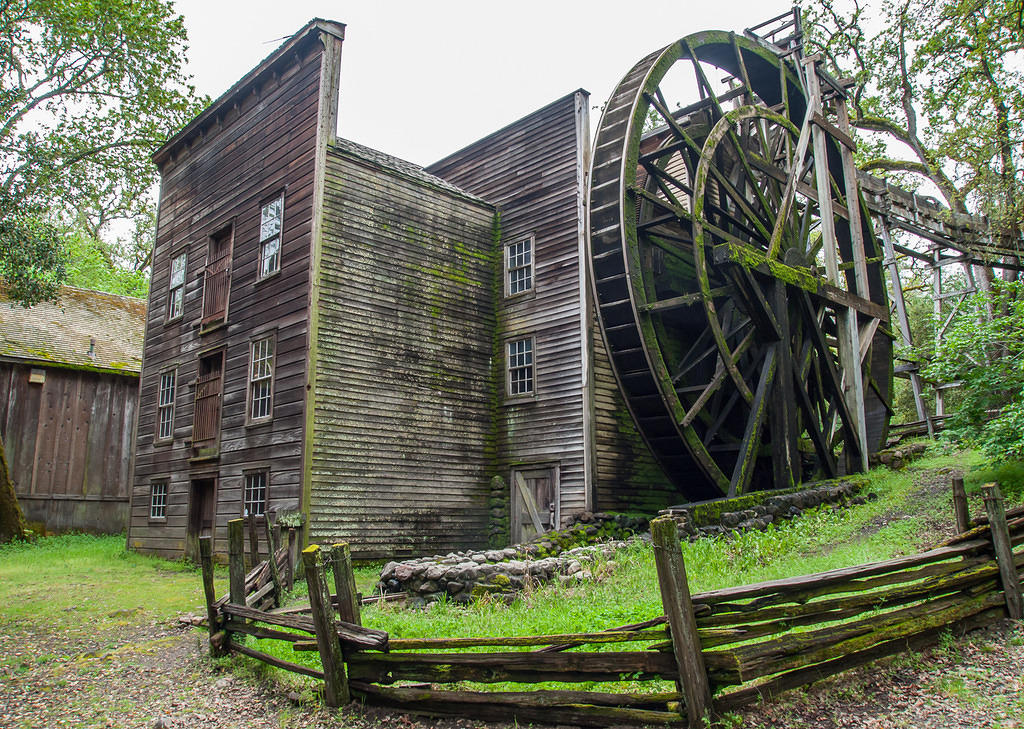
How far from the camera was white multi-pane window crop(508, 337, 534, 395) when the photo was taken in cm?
1532

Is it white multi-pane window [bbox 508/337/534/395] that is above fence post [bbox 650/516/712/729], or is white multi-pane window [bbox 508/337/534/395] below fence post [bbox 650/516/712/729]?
above

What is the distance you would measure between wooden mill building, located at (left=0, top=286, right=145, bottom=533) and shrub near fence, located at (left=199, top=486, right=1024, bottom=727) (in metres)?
18.8

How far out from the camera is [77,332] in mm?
23500

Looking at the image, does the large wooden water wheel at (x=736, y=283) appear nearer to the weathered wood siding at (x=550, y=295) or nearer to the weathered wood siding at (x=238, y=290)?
the weathered wood siding at (x=550, y=295)

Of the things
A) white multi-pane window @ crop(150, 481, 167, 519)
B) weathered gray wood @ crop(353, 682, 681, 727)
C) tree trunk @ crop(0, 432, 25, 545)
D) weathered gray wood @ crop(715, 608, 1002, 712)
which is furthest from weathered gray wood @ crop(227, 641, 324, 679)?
tree trunk @ crop(0, 432, 25, 545)

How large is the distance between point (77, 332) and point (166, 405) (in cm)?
844

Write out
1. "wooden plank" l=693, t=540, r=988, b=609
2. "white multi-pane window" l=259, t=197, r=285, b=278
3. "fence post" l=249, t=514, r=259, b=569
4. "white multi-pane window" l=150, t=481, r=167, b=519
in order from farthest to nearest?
"white multi-pane window" l=150, t=481, r=167, b=519 → "white multi-pane window" l=259, t=197, r=285, b=278 → "fence post" l=249, t=514, r=259, b=569 → "wooden plank" l=693, t=540, r=988, b=609

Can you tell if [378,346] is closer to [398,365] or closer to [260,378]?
[398,365]

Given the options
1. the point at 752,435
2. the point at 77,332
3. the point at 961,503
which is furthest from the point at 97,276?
the point at 961,503

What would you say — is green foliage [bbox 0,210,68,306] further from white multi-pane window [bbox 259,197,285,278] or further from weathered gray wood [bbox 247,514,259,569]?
weathered gray wood [bbox 247,514,259,569]

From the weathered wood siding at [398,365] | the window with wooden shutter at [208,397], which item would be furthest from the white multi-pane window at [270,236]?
the window with wooden shutter at [208,397]

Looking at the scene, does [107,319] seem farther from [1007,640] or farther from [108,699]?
[1007,640]

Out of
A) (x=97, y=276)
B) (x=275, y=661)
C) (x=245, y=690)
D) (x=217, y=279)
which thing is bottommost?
(x=245, y=690)

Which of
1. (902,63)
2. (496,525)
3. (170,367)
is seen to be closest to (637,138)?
(496,525)
